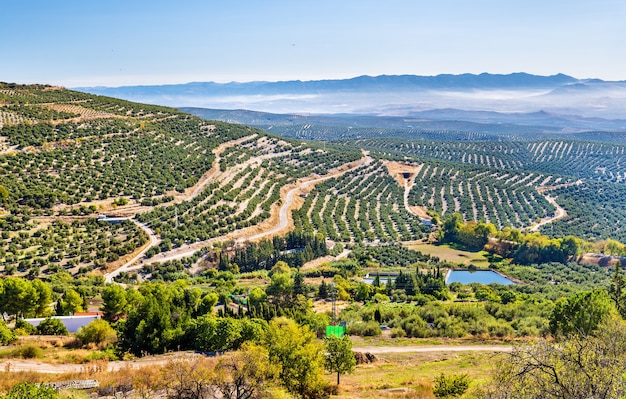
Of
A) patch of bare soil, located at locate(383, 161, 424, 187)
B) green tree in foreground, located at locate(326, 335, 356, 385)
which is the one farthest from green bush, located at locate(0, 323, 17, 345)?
patch of bare soil, located at locate(383, 161, 424, 187)

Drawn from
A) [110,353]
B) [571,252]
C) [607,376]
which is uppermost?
[607,376]

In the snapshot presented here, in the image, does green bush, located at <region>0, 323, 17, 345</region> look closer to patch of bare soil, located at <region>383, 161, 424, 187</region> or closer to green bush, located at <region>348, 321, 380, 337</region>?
green bush, located at <region>348, 321, 380, 337</region>

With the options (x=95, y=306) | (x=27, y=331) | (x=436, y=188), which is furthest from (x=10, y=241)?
(x=436, y=188)

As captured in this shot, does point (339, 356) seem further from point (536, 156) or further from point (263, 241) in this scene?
point (536, 156)

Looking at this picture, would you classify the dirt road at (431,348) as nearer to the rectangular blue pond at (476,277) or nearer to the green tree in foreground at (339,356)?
the green tree in foreground at (339,356)

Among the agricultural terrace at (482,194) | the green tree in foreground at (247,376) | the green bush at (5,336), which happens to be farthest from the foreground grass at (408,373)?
the agricultural terrace at (482,194)

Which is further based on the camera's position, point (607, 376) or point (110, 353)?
point (110, 353)

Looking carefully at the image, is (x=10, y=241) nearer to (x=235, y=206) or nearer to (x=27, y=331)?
(x=27, y=331)
